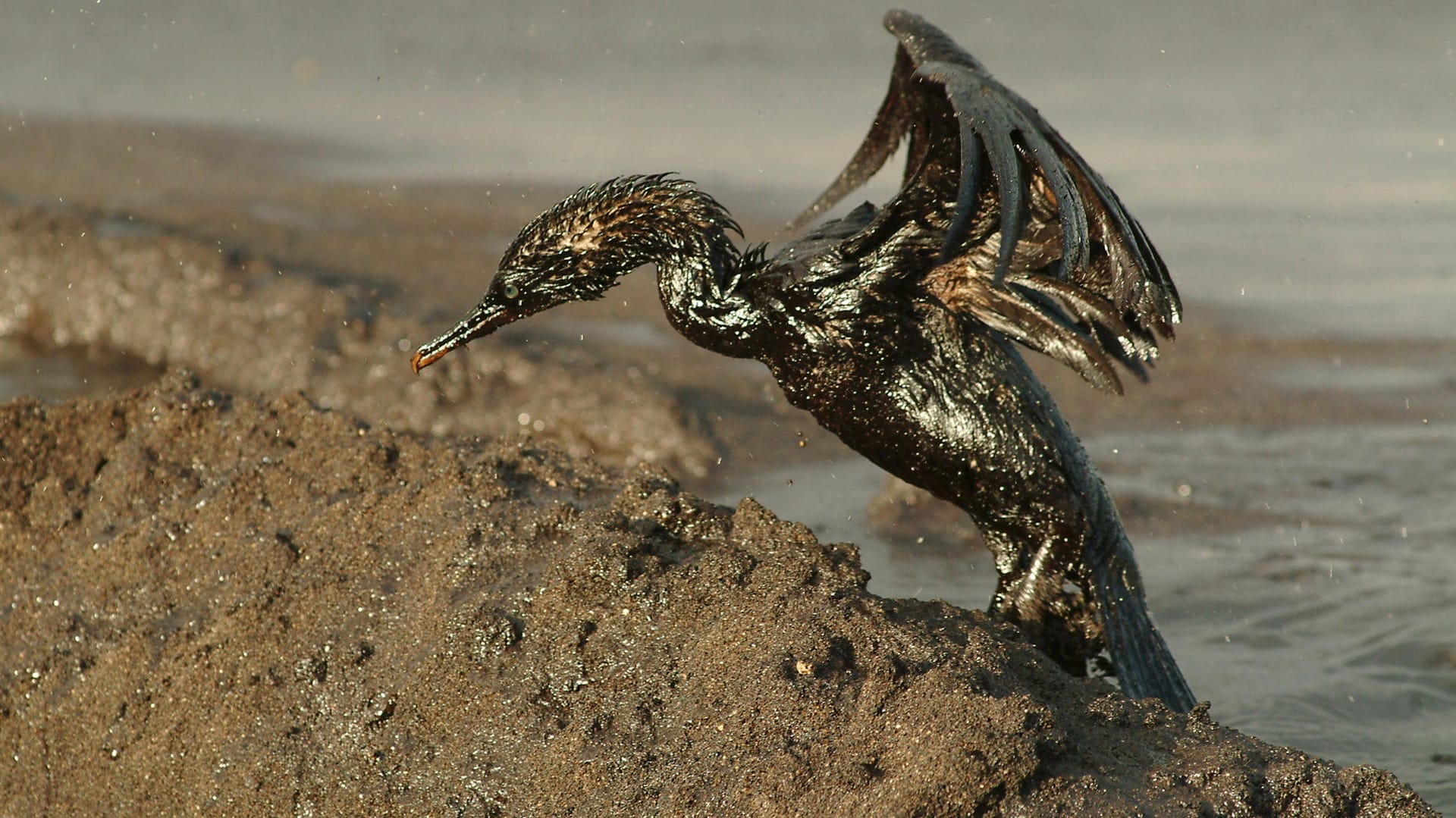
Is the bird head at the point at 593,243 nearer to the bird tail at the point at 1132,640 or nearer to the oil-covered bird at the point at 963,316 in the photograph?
the oil-covered bird at the point at 963,316

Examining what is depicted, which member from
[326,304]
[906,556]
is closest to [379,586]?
[906,556]

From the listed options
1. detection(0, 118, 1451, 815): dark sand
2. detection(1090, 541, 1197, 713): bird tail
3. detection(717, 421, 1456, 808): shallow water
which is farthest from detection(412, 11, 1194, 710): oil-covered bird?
detection(717, 421, 1456, 808): shallow water

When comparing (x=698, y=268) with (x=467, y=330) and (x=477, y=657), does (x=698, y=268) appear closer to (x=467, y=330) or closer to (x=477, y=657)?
(x=467, y=330)

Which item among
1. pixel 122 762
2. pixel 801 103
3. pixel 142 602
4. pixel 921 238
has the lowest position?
pixel 122 762

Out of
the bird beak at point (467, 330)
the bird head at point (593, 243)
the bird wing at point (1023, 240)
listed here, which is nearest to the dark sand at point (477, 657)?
the bird beak at point (467, 330)

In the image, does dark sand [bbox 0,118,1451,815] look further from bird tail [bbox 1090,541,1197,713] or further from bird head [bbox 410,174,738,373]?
bird tail [bbox 1090,541,1197,713]

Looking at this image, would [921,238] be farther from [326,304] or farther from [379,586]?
[326,304]

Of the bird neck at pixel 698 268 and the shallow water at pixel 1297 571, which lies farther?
the shallow water at pixel 1297 571
